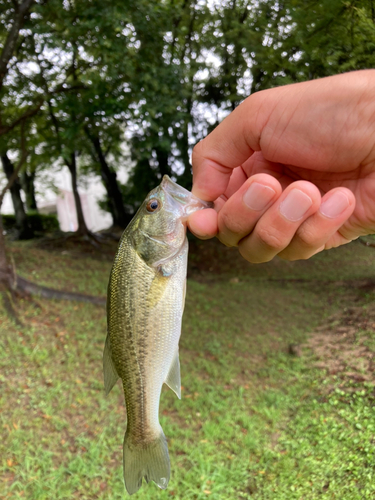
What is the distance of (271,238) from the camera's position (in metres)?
1.92

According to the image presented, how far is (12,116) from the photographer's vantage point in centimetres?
1173

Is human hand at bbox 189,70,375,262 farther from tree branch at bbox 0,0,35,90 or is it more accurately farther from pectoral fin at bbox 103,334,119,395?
tree branch at bbox 0,0,35,90

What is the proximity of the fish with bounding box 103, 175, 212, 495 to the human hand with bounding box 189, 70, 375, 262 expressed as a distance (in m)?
0.20

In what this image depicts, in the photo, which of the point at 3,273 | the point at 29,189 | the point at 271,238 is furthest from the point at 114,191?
the point at 271,238

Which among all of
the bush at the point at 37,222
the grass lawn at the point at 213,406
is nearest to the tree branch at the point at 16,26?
the grass lawn at the point at 213,406

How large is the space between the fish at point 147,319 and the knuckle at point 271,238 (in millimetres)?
456

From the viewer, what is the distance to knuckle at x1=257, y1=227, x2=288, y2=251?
6.24 ft

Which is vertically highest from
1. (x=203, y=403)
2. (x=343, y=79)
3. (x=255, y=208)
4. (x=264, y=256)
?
(x=343, y=79)

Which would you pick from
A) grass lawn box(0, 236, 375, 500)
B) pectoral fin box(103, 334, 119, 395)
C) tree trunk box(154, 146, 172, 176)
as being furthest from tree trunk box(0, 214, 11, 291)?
tree trunk box(154, 146, 172, 176)

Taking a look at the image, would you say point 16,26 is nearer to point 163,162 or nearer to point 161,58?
point 161,58

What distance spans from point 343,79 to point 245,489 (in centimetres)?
430

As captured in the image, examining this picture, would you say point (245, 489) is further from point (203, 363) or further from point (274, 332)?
point (274, 332)

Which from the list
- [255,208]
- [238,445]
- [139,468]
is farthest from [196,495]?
[255,208]

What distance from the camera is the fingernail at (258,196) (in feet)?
5.91
